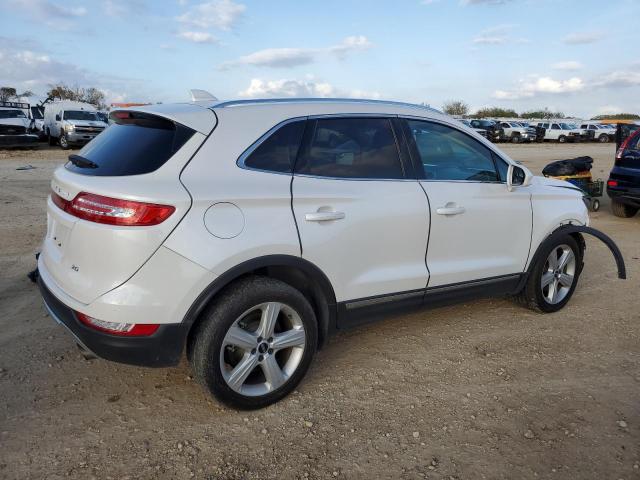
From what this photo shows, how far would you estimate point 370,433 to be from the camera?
2.95 m

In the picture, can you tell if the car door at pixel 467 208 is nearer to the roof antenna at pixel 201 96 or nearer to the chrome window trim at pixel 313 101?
the chrome window trim at pixel 313 101

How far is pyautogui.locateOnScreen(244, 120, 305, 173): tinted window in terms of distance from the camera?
3016 millimetres

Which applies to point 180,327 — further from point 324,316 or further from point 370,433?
point 370,433

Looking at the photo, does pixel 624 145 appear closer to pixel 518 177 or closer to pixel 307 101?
pixel 518 177

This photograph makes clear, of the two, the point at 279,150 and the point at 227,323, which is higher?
the point at 279,150

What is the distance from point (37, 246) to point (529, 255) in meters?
5.55

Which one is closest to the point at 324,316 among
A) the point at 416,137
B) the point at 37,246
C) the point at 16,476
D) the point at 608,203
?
the point at 416,137

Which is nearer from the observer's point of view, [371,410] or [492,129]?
[371,410]

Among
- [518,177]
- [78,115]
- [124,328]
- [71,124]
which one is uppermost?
[518,177]

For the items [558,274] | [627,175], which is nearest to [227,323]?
[558,274]

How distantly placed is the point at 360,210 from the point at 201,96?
51.4 inches

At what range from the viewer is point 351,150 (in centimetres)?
342

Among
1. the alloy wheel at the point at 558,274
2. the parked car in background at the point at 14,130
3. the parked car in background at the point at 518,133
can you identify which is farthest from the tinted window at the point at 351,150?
the parked car in background at the point at 518,133

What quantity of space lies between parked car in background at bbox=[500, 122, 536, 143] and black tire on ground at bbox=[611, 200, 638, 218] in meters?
32.9
